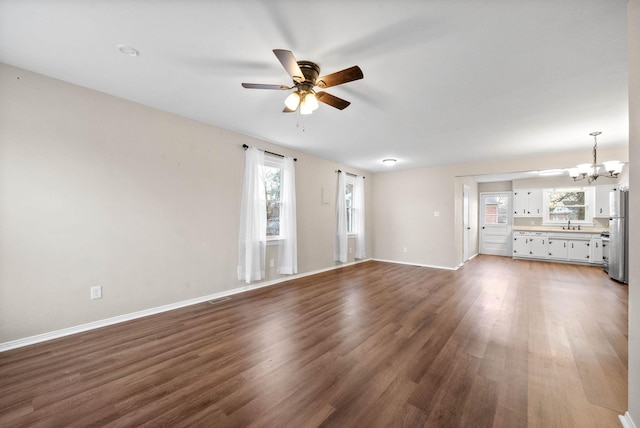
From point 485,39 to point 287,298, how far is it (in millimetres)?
3625

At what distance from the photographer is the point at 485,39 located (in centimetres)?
183

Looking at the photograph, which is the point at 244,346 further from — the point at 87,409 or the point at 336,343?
the point at 87,409

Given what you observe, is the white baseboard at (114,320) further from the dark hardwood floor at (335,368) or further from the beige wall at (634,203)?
the beige wall at (634,203)

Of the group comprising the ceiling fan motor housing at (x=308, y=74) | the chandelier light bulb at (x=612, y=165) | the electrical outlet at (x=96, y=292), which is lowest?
the electrical outlet at (x=96, y=292)

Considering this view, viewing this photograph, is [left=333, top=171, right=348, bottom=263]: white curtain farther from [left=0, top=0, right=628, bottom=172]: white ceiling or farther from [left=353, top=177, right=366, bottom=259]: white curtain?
[left=0, top=0, right=628, bottom=172]: white ceiling

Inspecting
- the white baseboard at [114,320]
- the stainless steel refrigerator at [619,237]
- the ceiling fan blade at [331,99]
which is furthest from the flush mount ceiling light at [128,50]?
the stainless steel refrigerator at [619,237]

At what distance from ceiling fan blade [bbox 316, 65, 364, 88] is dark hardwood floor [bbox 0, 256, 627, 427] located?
2.31 meters

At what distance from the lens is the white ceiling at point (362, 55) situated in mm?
1626

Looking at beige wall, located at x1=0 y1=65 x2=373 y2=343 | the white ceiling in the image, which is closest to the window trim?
beige wall, located at x1=0 y1=65 x2=373 y2=343

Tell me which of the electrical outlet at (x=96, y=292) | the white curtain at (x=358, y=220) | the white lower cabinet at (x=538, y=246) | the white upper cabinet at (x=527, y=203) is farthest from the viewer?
the white upper cabinet at (x=527, y=203)

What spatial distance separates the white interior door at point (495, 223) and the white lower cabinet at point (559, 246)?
0.56 metres

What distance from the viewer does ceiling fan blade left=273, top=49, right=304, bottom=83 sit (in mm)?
1700

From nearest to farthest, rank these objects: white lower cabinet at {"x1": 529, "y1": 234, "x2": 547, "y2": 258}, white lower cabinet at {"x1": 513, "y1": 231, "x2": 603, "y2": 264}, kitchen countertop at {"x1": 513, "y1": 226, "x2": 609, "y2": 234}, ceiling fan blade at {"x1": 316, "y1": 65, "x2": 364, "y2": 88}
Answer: ceiling fan blade at {"x1": 316, "y1": 65, "x2": 364, "y2": 88}
white lower cabinet at {"x1": 513, "y1": 231, "x2": 603, "y2": 264}
kitchen countertop at {"x1": 513, "y1": 226, "x2": 609, "y2": 234}
white lower cabinet at {"x1": 529, "y1": 234, "x2": 547, "y2": 258}

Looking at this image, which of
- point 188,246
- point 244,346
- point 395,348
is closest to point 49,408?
point 244,346
